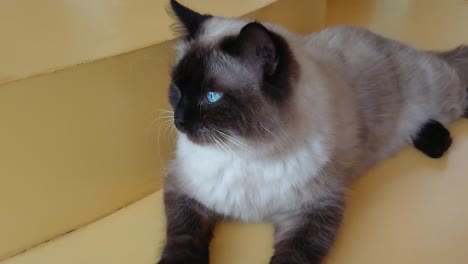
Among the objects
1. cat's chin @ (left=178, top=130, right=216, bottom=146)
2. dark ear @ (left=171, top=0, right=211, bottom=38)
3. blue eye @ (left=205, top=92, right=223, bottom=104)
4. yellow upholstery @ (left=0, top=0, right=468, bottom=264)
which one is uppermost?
dark ear @ (left=171, top=0, right=211, bottom=38)

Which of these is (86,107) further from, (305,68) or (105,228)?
(305,68)

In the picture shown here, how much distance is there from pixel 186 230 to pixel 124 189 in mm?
318

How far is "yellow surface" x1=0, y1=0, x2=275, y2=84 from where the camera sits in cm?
122

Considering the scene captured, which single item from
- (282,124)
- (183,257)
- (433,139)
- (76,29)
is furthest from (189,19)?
(433,139)

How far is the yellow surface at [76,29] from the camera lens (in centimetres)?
122

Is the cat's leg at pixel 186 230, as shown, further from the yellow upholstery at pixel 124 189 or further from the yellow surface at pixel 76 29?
the yellow surface at pixel 76 29

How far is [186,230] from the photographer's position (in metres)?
1.21

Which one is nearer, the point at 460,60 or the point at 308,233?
the point at 308,233

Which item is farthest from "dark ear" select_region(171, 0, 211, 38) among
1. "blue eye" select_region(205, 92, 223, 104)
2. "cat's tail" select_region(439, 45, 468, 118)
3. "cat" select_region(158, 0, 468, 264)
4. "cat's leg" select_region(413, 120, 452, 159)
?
"cat's tail" select_region(439, 45, 468, 118)

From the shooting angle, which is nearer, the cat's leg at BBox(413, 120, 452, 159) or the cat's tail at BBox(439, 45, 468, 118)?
the cat's leg at BBox(413, 120, 452, 159)

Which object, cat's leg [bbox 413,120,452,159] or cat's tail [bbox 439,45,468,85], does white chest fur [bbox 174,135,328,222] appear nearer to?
cat's leg [bbox 413,120,452,159]

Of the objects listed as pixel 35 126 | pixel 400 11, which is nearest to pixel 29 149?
pixel 35 126

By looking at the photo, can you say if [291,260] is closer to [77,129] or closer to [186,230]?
[186,230]

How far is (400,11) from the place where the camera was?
7.91ft
